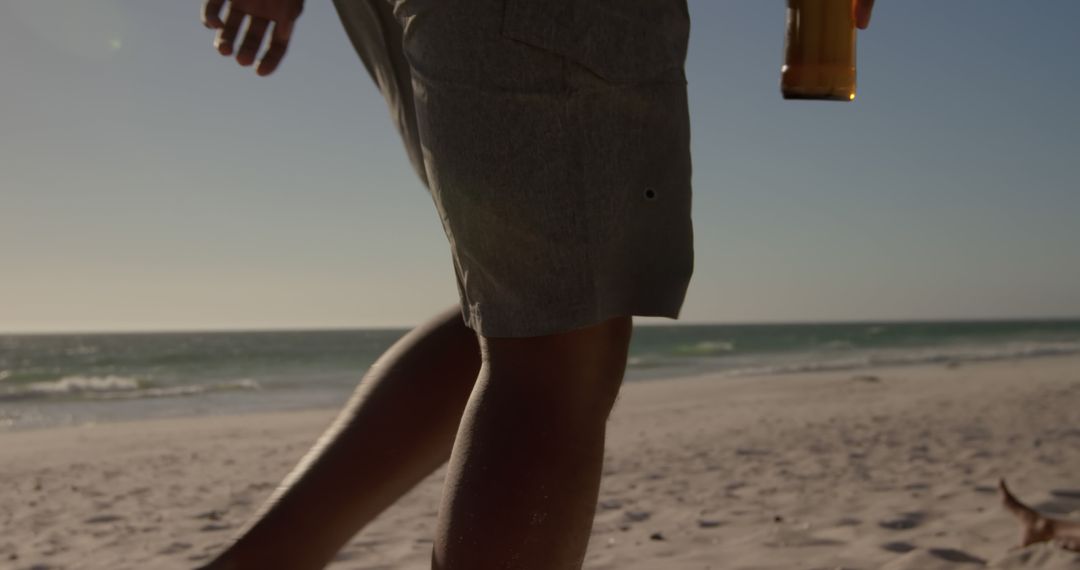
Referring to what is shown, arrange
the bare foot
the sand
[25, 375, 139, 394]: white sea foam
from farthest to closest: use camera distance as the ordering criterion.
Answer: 1. [25, 375, 139, 394]: white sea foam
2. the sand
3. the bare foot

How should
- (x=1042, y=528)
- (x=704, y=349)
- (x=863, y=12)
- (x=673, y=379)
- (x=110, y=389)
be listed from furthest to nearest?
(x=704, y=349), (x=110, y=389), (x=673, y=379), (x=1042, y=528), (x=863, y=12)

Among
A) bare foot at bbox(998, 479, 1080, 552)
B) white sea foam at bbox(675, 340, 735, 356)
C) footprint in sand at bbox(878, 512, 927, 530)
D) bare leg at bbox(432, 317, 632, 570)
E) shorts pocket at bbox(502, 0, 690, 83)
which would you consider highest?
shorts pocket at bbox(502, 0, 690, 83)

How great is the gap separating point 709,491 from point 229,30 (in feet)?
8.89

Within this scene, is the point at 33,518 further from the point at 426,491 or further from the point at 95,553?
the point at 426,491

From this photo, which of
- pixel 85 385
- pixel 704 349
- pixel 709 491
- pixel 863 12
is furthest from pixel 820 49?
pixel 704 349

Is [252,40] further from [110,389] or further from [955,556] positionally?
[110,389]

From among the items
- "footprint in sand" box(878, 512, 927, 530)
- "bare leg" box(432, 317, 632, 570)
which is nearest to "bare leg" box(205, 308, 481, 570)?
"bare leg" box(432, 317, 632, 570)

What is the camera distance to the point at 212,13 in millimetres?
1180

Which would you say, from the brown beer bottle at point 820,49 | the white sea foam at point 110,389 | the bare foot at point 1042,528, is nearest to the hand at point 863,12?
the brown beer bottle at point 820,49

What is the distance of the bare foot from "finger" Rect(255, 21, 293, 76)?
1.75m

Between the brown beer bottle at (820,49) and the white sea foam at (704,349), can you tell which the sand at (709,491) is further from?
the white sea foam at (704,349)

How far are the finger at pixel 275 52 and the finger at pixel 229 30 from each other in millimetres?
43

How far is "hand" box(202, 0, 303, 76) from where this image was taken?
118cm

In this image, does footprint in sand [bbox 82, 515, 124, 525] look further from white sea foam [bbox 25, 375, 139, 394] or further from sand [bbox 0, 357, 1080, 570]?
white sea foam [bbox 25, 375, 139, 394]
